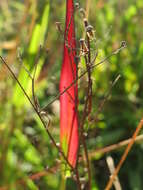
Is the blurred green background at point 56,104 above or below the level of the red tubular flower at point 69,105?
below

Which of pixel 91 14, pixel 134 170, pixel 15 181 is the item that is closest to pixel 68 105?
pixel 15 181

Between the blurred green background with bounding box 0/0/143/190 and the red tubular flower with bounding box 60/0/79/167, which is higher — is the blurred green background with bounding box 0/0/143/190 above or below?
below

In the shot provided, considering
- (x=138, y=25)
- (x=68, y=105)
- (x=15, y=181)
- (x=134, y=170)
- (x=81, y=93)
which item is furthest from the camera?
(x=138, y=25)

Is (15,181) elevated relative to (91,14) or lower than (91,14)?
lower

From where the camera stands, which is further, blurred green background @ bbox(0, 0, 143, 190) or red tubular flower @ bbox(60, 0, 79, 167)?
blurred green background @ bbox(0, 0, 143, 190)

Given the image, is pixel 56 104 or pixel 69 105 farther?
pixel 56 104

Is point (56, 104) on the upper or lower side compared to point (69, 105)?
lower

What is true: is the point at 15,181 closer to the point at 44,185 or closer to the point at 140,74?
the point at 44,185

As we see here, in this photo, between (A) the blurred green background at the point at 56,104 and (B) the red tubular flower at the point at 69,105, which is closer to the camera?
(B) the red tubular flower at the point at 69,105
